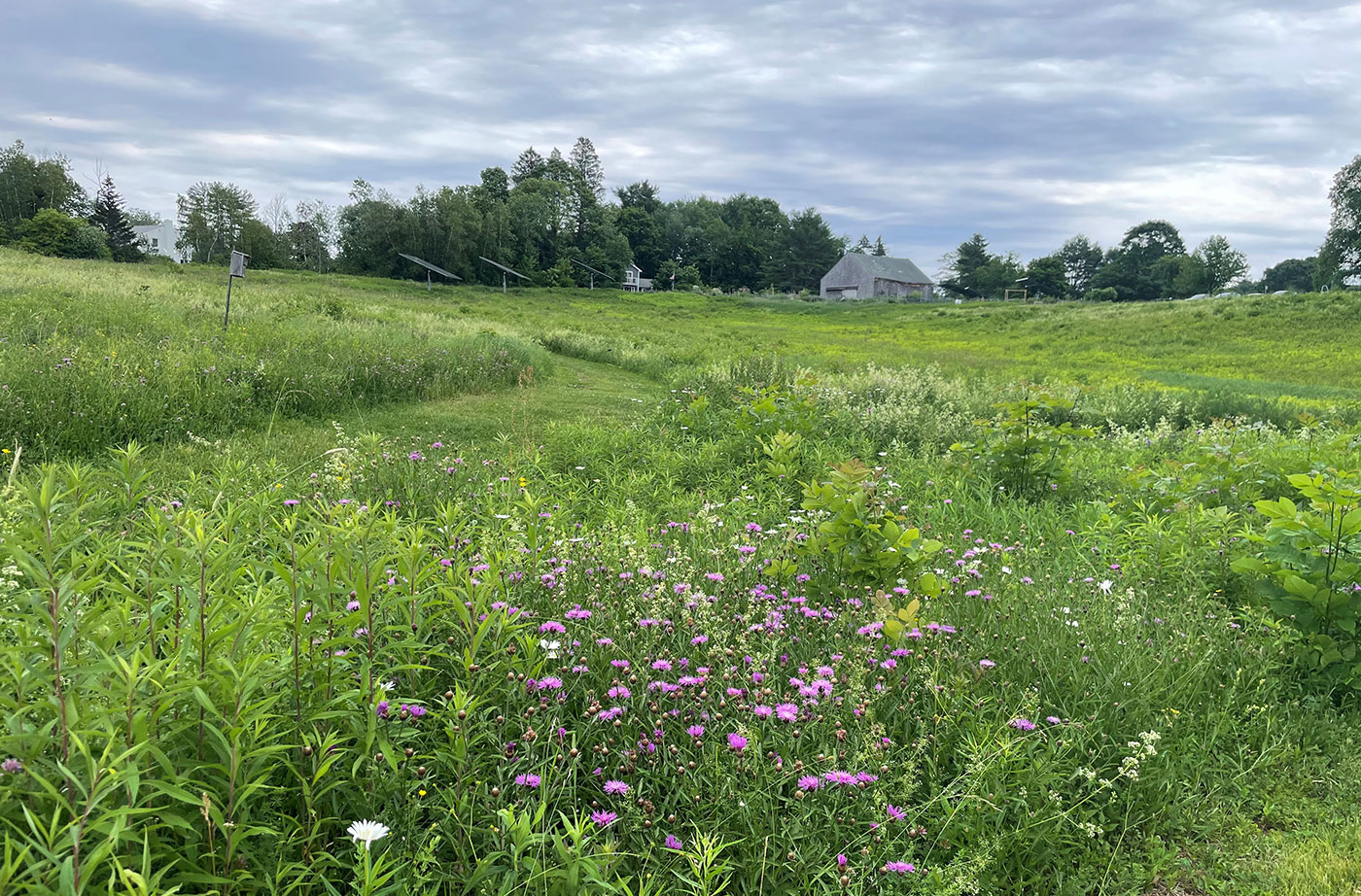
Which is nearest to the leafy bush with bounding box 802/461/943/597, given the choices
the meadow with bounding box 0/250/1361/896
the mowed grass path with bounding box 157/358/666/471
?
the meadow with bounding box 0/250/1361/896

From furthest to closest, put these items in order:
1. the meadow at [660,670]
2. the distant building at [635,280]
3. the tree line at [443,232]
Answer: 1. the distant building at [635,280]
2. the tree line at [443,232]
3. the meadow at [660,670]

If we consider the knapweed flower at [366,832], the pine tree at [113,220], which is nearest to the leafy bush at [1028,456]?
the knapweed flower at [366,832]

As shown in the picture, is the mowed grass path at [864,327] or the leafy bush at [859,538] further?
the mowed grass path at [864,327]

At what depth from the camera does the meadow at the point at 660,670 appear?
1.62m

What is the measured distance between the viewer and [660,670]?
2680 millimetres

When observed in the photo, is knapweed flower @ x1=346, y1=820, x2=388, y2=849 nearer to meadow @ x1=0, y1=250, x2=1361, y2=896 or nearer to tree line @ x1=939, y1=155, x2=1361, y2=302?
meadow @ x1=0, y1=250, x2=1361, y2=896

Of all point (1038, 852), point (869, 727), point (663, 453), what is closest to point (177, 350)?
point (663, 453)

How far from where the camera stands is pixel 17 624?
1.56 metres

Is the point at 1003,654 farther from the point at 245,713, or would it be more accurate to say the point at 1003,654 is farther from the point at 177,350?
the point at 177,350

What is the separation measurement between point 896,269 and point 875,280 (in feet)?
19.3

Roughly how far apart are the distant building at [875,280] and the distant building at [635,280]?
72.5 ft

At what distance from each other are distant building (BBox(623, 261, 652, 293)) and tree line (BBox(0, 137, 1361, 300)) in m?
1.67

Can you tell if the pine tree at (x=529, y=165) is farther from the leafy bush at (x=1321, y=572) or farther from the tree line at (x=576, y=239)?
the leafy bush at (x=1321, y=572)

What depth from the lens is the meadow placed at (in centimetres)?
162
